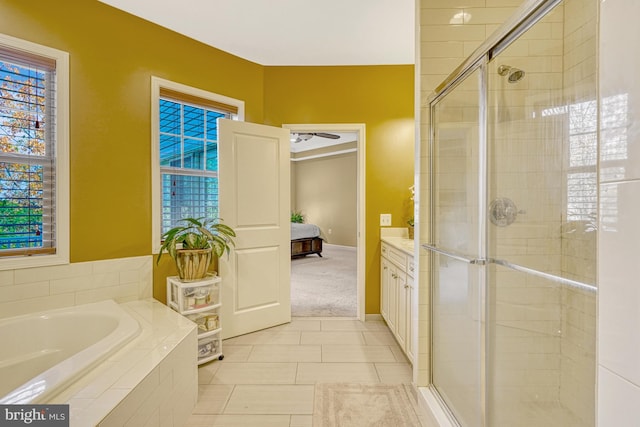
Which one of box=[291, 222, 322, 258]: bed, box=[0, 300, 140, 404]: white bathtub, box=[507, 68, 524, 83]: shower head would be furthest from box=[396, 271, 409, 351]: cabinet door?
box=[291, 222, 322, 258]: bed

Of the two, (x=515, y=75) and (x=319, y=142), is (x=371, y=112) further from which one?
(x=319, y=142)

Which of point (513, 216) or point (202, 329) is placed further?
point (202, 329)

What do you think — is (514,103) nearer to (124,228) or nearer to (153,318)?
(153,318)

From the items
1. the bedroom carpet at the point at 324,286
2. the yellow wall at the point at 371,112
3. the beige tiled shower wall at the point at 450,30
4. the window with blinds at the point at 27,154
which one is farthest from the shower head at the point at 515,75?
the window with blinds at the point at 27,154

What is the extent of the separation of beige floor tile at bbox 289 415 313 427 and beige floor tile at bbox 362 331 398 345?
1046mm

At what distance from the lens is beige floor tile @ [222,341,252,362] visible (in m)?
2.32

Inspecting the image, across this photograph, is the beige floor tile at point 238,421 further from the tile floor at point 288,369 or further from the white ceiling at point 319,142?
the white ceiling at point 319,142

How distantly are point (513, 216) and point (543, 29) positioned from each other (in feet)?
2.72

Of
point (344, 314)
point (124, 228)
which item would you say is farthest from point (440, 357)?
point (124, 228)

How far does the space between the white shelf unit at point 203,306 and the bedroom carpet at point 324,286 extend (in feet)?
3.76

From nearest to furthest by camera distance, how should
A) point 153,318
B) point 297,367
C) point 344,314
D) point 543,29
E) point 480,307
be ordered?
1. point 543,29
2. point 480,307
3. point 153,318
4. point 297,367
5. point 344,314

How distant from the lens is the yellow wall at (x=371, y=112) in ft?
10.2

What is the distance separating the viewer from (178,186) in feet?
8.55

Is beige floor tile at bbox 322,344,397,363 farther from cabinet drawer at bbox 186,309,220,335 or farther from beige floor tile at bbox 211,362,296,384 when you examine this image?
cabinet drawer at bbox 186,309,220,335
